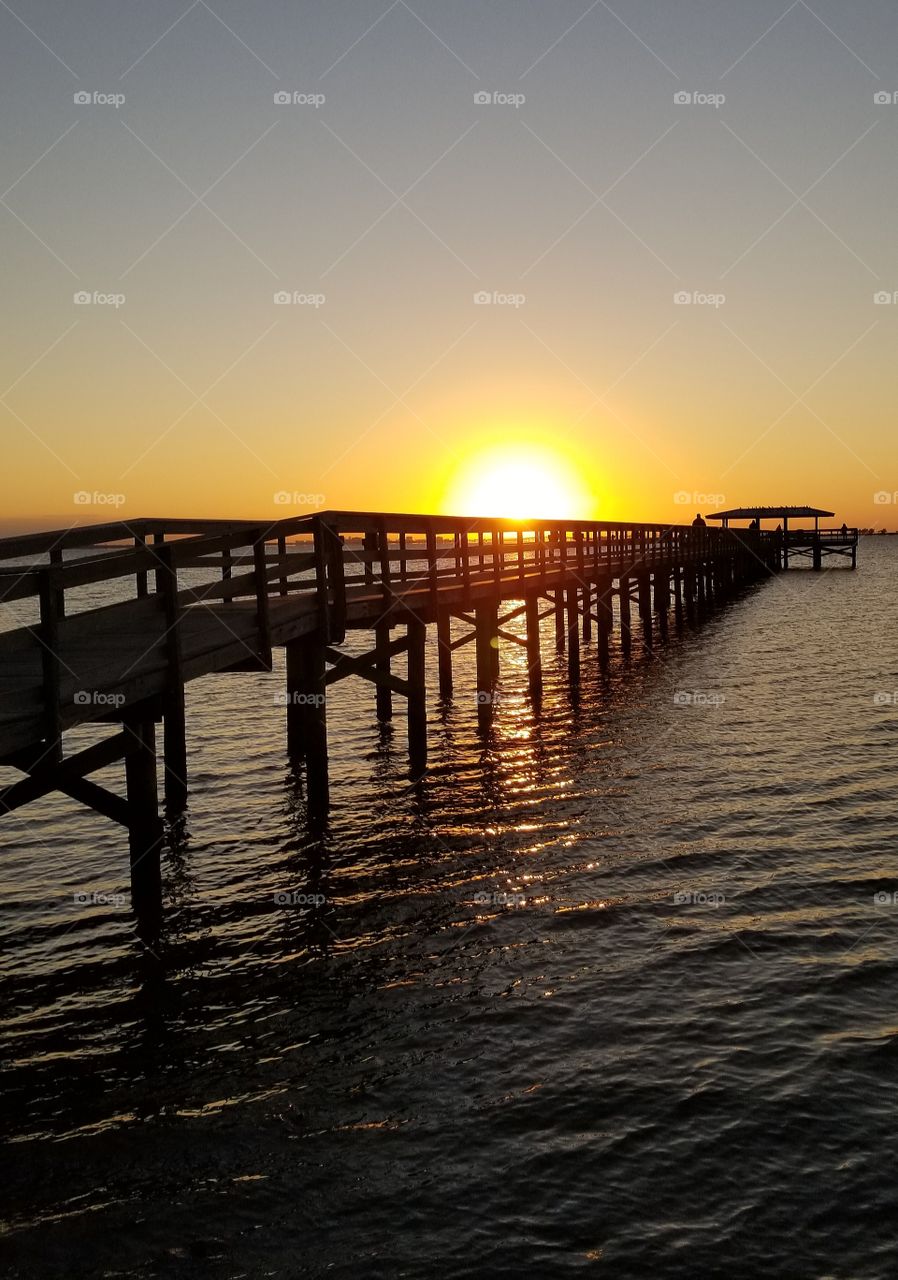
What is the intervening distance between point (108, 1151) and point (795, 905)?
6.06 metres

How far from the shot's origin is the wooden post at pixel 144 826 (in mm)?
8250

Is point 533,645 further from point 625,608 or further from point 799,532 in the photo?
point 799,532

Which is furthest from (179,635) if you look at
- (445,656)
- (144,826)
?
(445,656)

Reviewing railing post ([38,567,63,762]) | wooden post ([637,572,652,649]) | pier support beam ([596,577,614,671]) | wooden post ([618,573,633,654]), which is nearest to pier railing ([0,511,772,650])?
railing post ([38,567,63,762])

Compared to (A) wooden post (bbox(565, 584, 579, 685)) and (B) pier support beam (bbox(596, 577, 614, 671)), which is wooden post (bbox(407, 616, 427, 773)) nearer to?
(A) wooden post (bbox(565, 584, 579, 685))

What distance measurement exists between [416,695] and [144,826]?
626 centimetres

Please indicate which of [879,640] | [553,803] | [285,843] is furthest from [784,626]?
[285,843]

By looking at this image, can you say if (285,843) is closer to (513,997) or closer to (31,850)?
(31,850)

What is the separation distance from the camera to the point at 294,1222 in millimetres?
4887

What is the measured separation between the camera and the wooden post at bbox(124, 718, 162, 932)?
8.25 metres

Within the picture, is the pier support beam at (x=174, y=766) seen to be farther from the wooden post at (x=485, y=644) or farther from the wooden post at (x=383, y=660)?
the wooden post at (x=485, y=644)

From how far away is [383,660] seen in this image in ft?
50.3

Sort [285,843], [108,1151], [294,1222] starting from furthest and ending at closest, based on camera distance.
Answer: [285,843], [108,1151], [294,1222]

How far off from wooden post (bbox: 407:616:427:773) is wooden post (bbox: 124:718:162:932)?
19.3 ft
